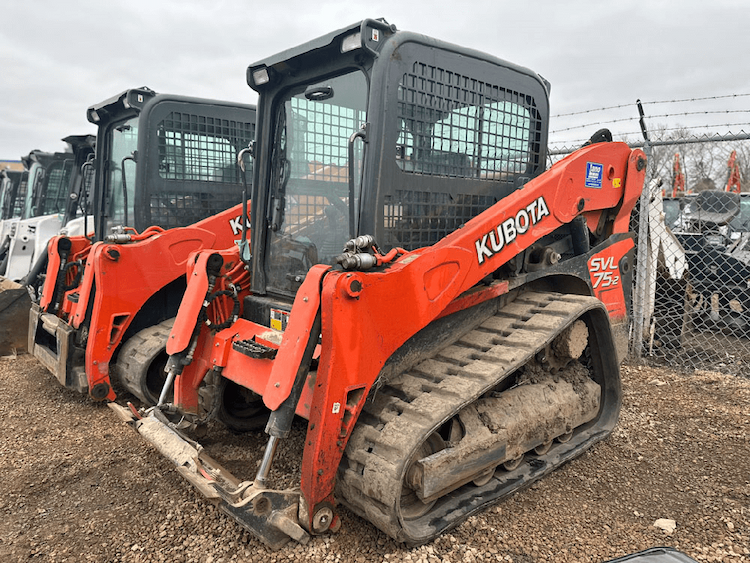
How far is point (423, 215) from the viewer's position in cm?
316

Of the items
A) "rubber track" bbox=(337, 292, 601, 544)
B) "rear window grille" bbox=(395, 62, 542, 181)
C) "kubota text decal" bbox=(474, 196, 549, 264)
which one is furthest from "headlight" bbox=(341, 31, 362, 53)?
"rubber track" bbox=(337, 292, 601, 544)

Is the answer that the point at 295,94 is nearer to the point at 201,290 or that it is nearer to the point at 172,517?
the point at 201,290

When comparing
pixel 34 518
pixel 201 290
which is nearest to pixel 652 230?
pixel 201 290

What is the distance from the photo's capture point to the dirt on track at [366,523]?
9.09 ft

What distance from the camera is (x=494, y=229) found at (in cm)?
318

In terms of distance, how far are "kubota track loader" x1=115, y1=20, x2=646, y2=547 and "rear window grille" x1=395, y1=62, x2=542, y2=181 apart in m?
0.01

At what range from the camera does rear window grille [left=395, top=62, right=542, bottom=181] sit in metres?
3.04

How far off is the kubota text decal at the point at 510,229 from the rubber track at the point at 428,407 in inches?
18.8

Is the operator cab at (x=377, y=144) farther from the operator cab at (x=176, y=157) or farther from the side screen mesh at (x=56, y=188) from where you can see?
the side screen mesh at (x=56, y=188)

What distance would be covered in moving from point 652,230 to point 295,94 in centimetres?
408

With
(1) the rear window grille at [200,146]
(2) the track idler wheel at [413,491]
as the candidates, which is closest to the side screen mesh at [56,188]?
(1) the rear window grille at [200,146]

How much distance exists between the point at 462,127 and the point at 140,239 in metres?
2.93

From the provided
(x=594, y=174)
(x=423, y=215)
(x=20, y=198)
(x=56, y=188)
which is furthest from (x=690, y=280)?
(x=20, y=198)

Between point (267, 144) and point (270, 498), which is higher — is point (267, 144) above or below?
above
